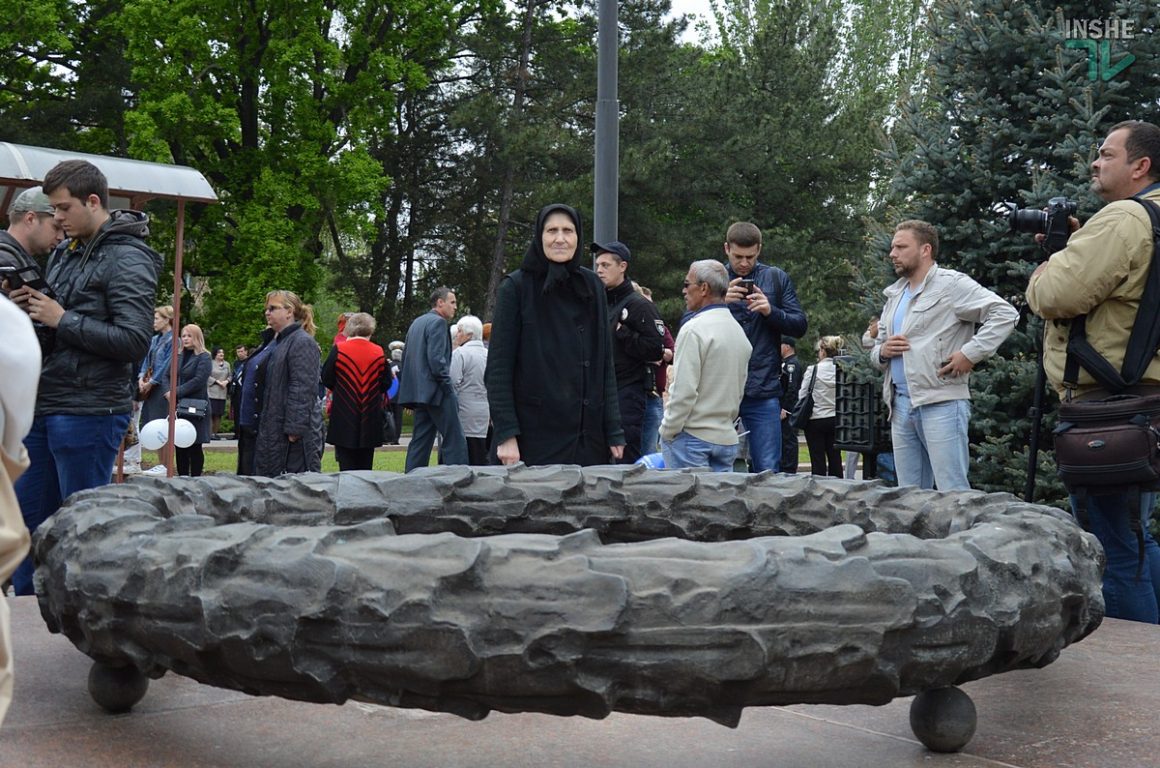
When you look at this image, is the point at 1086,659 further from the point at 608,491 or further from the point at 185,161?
the point at 185,161

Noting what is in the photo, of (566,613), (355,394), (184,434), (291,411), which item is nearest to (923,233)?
(566,613)

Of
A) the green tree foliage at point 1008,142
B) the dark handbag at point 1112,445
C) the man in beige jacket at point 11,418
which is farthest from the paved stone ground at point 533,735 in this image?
the green tree foliage at point 1008,142

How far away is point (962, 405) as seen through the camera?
6078 mm

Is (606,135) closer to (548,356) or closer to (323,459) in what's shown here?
(548,356)

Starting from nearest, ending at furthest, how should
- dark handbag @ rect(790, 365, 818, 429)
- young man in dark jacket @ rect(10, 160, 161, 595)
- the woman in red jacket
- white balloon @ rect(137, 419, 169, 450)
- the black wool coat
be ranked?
young man in dark jacket @ rect(10, 160, 161, 595) → the woman in red jacket → white balloon @ rect(137, 419, 169, 450) → dark handbag @ rect(790, 365, 818, 429) → the black wool coat

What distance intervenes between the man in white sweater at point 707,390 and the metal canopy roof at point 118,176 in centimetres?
631

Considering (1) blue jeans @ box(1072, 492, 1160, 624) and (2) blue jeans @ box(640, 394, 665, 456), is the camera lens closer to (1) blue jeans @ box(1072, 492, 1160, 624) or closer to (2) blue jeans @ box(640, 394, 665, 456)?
(1) blue jeans @ box(1072, 492, 1160, 624)

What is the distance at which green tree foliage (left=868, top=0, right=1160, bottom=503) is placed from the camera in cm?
677

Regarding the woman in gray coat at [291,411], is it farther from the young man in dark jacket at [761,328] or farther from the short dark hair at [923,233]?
the short dark hair at [923,233]

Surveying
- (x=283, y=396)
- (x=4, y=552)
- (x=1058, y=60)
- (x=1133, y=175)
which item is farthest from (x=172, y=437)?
(x=4, y=552)

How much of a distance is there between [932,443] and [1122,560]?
1.53 m

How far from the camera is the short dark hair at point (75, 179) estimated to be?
490 cm

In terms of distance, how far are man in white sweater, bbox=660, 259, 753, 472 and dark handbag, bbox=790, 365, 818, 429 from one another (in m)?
5.78

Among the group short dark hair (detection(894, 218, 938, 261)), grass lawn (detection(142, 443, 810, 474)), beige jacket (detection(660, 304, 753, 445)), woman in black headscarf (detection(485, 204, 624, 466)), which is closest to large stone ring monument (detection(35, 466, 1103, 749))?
woman in black headscarf (detection(485, 204, 624, 466))
